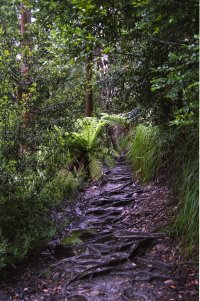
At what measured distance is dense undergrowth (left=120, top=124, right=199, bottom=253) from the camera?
3588 millimetres

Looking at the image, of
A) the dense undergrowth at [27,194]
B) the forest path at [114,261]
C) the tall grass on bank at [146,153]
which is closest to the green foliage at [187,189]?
the forest path at [114,261]

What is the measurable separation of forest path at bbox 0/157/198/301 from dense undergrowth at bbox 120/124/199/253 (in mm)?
246

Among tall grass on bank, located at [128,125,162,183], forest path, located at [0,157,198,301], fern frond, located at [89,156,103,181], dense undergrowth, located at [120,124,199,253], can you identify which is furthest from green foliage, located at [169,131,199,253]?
fern frond, located at [89,156,103,181]

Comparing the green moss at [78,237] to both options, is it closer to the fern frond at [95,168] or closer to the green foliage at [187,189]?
the green foliage at [187,189]

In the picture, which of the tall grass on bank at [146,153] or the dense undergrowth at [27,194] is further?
the tall grass on bank at [146,153]

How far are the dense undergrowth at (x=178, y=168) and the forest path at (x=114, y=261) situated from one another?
0.81 feet

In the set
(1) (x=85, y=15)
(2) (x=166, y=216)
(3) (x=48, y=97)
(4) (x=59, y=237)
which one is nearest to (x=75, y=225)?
(4) (x=59, y=237)

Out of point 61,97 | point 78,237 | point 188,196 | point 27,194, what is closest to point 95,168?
point 78,237

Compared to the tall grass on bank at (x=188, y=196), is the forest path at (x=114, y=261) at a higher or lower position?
lower

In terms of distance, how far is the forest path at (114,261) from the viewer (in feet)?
10.7

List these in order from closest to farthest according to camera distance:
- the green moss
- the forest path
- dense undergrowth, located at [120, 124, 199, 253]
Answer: the forest path, dense undergrowth, located at [120, 124, 199, 253], the green moss

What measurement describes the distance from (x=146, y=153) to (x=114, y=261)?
283 centimetres

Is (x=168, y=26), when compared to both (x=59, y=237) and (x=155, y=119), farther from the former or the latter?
(x=59, y=237)

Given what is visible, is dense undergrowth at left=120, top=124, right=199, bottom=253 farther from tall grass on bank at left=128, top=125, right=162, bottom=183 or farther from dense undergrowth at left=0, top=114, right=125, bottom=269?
dense undergrowth at left=0, top=114, right=125, bottom=269
